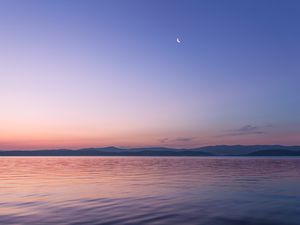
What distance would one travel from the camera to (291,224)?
1870cm

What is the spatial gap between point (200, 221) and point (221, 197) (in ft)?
35.6

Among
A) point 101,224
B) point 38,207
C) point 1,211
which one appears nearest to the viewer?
point 101,224

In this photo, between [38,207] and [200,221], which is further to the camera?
[38,207]

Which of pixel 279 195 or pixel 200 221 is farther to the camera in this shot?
pixel 279 195

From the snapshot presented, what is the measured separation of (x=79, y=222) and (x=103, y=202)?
25.1ft

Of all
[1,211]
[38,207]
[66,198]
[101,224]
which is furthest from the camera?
[66,198]

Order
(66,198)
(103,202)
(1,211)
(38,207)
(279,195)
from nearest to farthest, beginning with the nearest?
(1,211) < (38,207) < (103,202) < (66,198) < (279,195)

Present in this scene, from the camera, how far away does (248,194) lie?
3155cm

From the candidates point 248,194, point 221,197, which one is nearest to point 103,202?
point 221,197

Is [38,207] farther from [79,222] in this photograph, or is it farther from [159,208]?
[159,208]

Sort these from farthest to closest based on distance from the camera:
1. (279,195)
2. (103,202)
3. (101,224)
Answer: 1. (279,195)
2. (103,202)
3. (101,224)

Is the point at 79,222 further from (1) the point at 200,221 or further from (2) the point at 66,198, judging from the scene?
(2) the point at 66,198

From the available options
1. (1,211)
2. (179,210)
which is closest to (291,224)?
(179,210)

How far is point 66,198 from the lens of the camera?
29.2 meters
